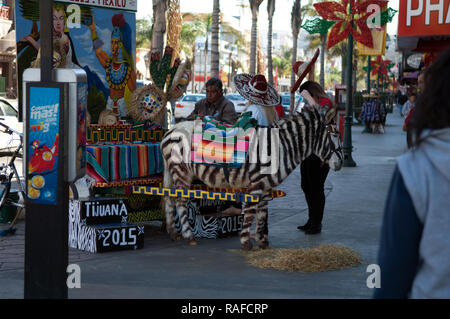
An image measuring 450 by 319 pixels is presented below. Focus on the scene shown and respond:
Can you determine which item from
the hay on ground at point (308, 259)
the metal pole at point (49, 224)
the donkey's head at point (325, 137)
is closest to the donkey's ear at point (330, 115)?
the donkey's head at point (325, 137)

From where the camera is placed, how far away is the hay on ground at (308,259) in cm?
755

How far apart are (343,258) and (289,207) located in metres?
4.31

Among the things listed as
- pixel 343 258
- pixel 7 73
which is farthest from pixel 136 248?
pixel 7 73

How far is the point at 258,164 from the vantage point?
8273 mm

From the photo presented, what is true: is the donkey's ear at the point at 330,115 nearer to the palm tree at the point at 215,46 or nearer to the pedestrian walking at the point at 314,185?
the pedestrian walking at the point at 314,185

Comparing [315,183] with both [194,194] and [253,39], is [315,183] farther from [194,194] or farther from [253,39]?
[253,39]

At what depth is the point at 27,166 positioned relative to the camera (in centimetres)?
562

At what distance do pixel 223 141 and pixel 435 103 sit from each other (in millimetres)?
5859

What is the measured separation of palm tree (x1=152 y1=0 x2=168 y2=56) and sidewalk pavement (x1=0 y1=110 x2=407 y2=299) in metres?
9.86

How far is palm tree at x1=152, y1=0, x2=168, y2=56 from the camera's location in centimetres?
2025

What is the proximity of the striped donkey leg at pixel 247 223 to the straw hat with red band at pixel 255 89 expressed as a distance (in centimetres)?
144

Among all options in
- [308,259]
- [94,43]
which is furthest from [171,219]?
[94,43]
